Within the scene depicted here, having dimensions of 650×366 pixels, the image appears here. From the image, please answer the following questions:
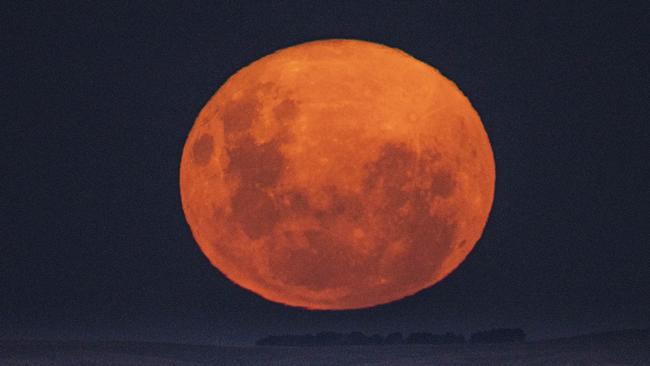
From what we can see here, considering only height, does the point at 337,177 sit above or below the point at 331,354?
below

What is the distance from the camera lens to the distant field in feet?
52.6

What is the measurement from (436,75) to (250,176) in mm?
3453

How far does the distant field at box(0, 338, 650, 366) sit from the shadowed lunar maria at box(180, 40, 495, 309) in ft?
19.8

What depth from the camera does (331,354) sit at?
17.3 metres

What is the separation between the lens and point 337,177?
32.3ft

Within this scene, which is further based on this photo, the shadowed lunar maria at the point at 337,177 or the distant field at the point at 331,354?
the distant field at the point at 331,354

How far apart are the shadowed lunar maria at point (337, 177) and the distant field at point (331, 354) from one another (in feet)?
19.8

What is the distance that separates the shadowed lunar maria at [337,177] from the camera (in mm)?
9930

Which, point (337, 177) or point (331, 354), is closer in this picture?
point (337, 177)

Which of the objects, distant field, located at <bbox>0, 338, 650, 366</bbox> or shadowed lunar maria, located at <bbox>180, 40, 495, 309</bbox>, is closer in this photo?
shadowed lunar maria, located at <bbox>180, 40, 495, 309</bbox>

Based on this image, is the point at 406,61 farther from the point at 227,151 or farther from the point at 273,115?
the point at 227,151

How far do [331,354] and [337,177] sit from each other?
8544 millimetres

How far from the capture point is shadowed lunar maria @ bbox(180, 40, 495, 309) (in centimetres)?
993

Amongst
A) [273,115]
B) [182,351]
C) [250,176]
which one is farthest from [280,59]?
[182,351]
